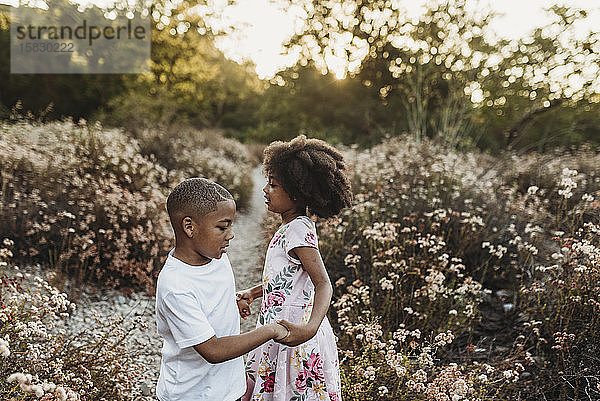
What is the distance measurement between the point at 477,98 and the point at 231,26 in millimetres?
13215

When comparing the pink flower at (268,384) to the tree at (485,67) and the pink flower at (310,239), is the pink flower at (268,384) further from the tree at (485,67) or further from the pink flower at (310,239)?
the tree at (485,67)

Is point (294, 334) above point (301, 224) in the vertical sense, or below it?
below

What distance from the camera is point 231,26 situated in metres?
19.4

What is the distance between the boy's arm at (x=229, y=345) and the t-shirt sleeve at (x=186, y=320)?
3cm

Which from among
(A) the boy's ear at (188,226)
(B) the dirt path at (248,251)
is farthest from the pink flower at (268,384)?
(B) the dirt path at (248,251)

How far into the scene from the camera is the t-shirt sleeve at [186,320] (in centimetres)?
145

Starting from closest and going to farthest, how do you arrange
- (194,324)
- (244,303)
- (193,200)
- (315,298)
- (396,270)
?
(194,324), (193,200), (315,298), (244,303), (396,270)

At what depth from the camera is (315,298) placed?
194cm

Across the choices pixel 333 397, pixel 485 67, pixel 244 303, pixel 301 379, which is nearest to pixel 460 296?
pixel 333 397

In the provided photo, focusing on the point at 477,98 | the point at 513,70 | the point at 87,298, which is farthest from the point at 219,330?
the point at 513,70

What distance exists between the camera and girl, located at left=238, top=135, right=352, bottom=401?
7.06 ft

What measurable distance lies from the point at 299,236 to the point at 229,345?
0.71 metres

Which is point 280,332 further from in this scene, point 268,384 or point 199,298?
point 268,384

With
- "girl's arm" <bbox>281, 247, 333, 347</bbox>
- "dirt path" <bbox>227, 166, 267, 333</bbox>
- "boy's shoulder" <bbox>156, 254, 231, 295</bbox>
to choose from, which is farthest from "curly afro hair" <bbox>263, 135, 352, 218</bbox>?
"dirt path" <bbox>227, 166, 267, 333</bbox>
